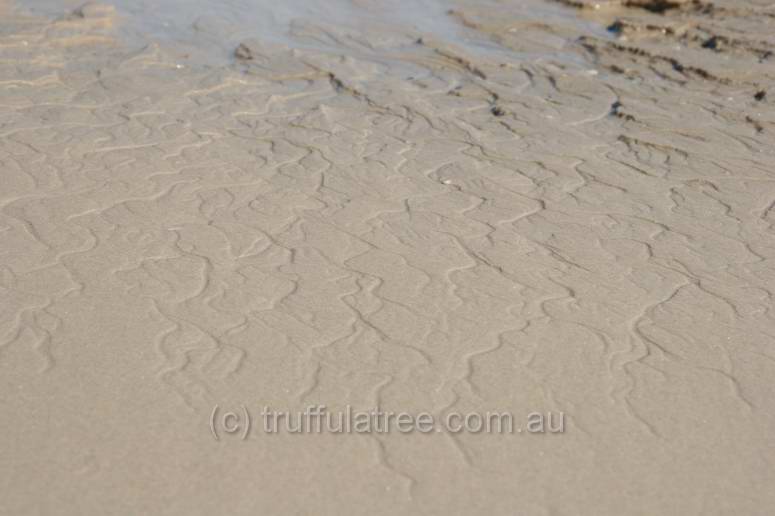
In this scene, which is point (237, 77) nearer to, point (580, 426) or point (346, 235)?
point (346, 235)

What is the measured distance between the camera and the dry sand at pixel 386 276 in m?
3.88

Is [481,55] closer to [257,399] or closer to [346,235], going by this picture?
[346,235]

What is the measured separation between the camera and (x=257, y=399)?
14.1 ft

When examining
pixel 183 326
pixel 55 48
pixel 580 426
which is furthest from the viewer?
pixel 55 48

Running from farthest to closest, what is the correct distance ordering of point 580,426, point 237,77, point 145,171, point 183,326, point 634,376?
1. point 237,77
2. point 145,171
3. point 183,326
4. point 634,376
5. point 580,426

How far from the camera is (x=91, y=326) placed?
15.9ft

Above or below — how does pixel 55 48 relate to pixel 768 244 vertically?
below

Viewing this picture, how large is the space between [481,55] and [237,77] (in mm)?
2675

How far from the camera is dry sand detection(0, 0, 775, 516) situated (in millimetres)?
3881

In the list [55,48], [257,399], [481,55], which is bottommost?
[55,48]

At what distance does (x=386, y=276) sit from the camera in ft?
18.2

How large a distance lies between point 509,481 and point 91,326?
2269 millimetres

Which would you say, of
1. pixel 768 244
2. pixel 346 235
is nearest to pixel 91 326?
pixel 346 235

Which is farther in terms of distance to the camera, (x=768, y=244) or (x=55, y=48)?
(x=55, y=48)
